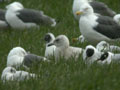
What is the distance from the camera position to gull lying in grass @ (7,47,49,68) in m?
9.27

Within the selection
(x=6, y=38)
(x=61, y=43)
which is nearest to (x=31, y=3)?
(x=6, y=38)

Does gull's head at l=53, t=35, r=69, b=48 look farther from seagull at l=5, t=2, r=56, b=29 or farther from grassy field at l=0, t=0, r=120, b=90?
seagull at l=5, t=2, r=56, b=29

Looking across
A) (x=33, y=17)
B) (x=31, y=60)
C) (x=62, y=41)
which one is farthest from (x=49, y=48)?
(x=33, y=17)

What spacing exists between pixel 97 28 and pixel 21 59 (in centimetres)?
269

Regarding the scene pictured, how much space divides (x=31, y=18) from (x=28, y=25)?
9.0 inches

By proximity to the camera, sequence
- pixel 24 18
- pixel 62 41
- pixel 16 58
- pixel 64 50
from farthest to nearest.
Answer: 1. pixel 24 18
2. pixel 62 41
3. pixel 64 50
4. pixel 16 58

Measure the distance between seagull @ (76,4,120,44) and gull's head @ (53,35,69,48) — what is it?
4.97ft

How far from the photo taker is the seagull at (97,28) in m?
11.8

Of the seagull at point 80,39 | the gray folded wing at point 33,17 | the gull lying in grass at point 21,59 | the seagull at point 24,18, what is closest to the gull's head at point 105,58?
the gull lying in grass at point 21,59

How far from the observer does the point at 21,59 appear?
966 cm

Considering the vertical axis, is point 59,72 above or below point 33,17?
below

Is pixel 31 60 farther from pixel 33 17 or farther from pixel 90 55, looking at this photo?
pixel 33 17

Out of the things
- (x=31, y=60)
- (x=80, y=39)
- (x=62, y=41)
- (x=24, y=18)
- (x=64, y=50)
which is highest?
(x=24, y=18)

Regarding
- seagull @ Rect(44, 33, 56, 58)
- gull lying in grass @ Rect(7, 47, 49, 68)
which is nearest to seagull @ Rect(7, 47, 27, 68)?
gull lying in grass @ Rect(7, 47, 49, 68)
